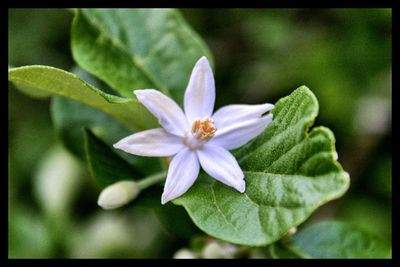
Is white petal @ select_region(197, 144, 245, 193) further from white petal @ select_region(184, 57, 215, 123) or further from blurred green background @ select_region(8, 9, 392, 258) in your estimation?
blurred green background @ select_region(8, 9, 392, 258)

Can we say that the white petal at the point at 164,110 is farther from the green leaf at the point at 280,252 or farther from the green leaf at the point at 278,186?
the green leaf at the point at 280,252

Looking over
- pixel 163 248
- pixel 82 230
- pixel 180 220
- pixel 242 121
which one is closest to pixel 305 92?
pixel 242 121

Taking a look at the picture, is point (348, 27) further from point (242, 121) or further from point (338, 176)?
point (338, 176)

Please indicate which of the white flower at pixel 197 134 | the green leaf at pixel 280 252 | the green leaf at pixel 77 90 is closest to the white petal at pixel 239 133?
the white flower at pixel 197 134

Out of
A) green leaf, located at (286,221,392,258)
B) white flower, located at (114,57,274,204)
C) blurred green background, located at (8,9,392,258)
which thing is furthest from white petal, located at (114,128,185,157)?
blurred green background, located at (8,9,392,258)

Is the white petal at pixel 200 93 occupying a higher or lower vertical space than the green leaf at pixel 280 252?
higher

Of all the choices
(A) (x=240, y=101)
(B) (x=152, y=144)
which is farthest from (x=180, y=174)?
(A) (x=240, y=101)
